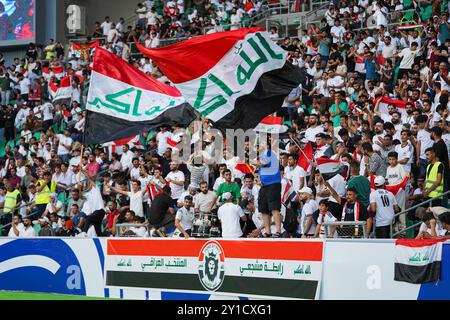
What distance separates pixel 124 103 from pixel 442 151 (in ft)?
18.3

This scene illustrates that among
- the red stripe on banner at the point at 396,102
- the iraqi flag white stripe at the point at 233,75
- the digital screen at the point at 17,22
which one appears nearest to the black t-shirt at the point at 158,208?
the iraqi flag white stripe at the point at 233,75

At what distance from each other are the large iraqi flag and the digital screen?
20.8 metres

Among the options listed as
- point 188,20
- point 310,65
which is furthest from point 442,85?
point 188,20

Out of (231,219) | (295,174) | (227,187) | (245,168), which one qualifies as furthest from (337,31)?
(231,219)

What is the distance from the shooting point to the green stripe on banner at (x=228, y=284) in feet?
43.5

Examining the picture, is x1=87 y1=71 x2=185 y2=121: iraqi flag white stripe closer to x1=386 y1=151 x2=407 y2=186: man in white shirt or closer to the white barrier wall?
the white barrier wall

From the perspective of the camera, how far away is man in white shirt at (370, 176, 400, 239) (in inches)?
551

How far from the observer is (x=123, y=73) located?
1602 centimetres

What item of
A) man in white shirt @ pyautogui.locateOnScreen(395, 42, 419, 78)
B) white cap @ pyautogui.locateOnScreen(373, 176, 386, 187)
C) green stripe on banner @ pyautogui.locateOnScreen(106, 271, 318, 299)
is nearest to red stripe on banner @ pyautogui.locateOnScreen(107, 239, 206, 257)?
green stripe on banner @ pyautogui.locateOnScreen(106, 271, 318, 299)

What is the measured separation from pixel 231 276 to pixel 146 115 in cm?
325

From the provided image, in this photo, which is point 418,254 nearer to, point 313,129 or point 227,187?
point 227,187

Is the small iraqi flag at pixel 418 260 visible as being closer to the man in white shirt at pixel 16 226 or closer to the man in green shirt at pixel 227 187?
the man in green shirt at pixel 227 187

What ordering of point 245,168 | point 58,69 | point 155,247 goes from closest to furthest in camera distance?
point 155,247, point 245,168, point 58,69

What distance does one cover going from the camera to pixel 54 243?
17453mm
